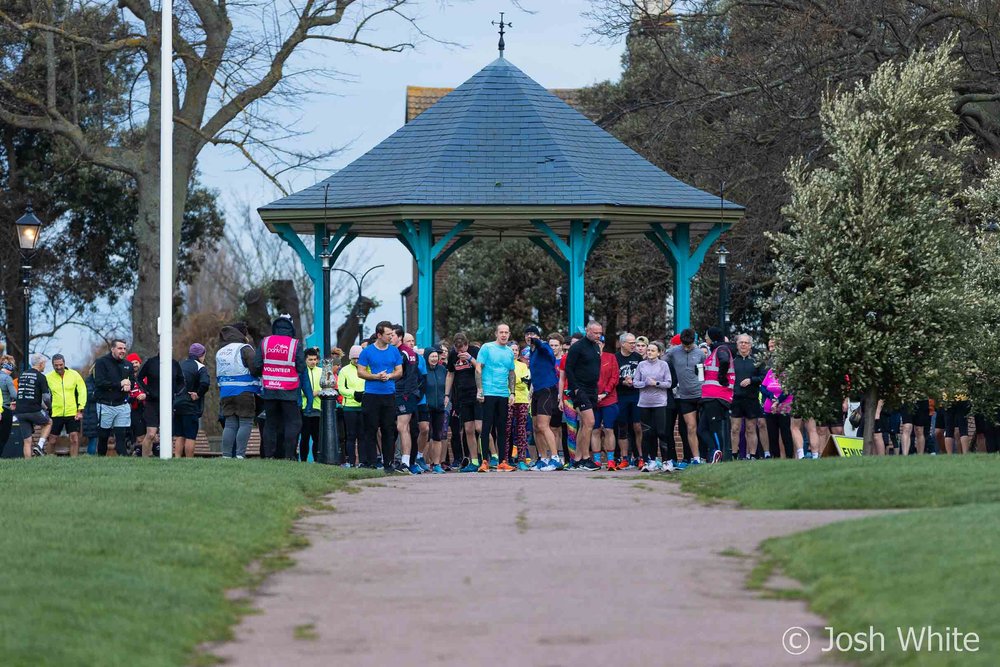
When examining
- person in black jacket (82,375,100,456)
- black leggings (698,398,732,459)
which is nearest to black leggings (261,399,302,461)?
person in black jacket (82,375,100,456)

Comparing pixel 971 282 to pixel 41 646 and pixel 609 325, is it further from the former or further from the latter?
pixel 609 325

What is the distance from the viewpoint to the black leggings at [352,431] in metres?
20.9

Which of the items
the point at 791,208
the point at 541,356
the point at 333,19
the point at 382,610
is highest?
the point at 333,19

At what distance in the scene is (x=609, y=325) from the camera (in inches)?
1816

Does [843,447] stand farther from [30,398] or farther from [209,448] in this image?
[209,448]

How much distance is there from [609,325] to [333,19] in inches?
630

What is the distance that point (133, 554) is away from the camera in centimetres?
980

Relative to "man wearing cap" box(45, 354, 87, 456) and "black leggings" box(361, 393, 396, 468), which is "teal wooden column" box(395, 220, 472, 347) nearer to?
"man wearing cap" box(45, 354, 87, 456)

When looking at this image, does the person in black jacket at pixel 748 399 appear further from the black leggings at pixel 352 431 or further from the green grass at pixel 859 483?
the green grass at pixel 859 483

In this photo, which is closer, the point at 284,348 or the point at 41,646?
the point at 41,646

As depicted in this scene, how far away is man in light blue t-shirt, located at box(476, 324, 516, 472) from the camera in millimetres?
20406

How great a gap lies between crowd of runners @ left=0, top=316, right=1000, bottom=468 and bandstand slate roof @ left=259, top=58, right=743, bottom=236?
3258 millimetres

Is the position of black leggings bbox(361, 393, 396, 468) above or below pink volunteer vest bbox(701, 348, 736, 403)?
below

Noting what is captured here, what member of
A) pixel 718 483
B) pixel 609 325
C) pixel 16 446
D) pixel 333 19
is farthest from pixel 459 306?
pixel 718 483
